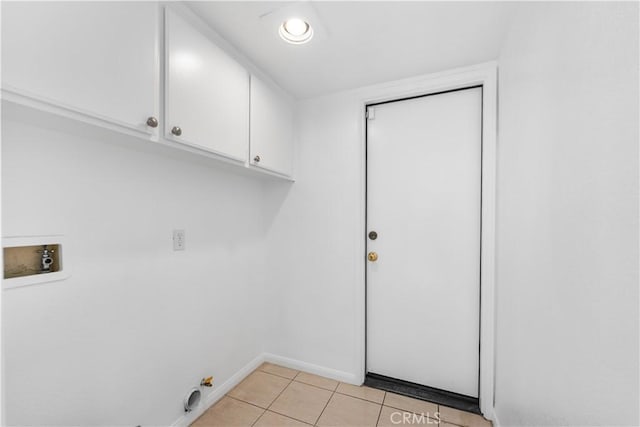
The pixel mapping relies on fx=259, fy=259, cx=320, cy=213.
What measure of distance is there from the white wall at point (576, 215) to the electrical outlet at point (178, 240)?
1.65m

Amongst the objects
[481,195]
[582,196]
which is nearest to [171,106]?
[582,196]

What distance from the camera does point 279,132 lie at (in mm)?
1891

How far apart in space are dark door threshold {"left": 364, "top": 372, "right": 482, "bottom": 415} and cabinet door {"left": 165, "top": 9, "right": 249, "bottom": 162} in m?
1.83

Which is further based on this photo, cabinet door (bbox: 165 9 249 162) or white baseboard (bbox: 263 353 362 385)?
white baseboard (bbox: 263 353 362 385)

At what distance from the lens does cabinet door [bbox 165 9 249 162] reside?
43.5 inches

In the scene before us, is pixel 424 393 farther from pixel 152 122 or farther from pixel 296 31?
pixel 296 31

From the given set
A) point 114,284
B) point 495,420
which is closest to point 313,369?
point 495,420

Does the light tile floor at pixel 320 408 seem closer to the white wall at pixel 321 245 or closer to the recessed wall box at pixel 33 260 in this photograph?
the white wall at pixel 321 245

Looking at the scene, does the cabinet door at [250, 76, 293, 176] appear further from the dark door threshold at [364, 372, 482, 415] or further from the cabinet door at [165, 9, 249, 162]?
the dark door threshold at [364, 372, 482, 415]

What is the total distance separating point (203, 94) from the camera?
125 centimetres

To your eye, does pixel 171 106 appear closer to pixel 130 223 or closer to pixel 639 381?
pixel 130 223

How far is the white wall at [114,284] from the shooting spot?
2.99 feet

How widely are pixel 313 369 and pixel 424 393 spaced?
81 cm

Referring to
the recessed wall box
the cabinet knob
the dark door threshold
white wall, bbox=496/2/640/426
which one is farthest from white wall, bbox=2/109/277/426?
white wall, bbox=496/2/640/426
